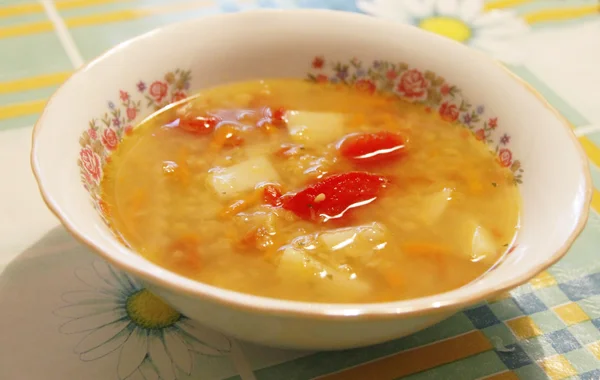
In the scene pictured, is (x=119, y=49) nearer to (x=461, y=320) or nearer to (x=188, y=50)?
(x=188, y=50)

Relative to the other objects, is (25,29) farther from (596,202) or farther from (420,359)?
(596,202)

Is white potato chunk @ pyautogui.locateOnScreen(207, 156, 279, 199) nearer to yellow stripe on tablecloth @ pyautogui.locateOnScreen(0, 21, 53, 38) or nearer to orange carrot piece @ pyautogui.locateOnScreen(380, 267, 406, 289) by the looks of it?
orange carrot piece @ pyautogui.locateOnScreen(380, 267, 406, 289)

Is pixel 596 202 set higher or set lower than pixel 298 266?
lower

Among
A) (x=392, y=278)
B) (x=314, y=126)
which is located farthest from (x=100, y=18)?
(x=392, y=278)

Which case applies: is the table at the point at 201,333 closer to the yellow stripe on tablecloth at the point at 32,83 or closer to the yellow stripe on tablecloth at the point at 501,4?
the yellow stripe on tablecloth at the point at 32,83

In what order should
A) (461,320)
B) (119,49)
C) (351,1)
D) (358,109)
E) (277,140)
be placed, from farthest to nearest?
1. (351,1)
2. (358,109)
3. (277,140)
4. (119,49)
5. (461,320)

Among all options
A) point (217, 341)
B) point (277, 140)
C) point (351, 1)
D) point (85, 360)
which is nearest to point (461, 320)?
point (217, 341)

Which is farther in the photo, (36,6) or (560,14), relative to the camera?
(560,14)
